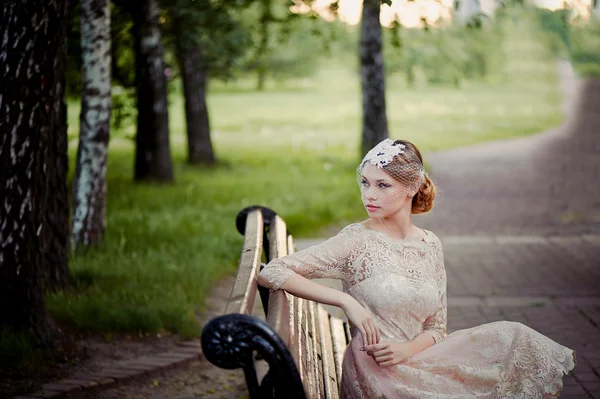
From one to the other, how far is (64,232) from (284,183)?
23.8ft

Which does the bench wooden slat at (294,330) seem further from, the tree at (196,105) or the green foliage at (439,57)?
A: the green foliage at (439,57)

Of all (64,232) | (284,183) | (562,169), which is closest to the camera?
(64,232)

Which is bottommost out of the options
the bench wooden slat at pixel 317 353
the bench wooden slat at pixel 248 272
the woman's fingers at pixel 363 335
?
the bench wooden slat at pixel 317 353

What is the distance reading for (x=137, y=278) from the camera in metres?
6.61

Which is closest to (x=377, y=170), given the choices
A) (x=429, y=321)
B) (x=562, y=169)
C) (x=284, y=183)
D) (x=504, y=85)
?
(x=429, y=321)

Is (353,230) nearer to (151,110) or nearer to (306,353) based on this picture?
(306,353)

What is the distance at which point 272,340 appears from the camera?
2.35m

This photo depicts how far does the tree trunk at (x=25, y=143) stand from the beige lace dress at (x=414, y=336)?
7.51 ft

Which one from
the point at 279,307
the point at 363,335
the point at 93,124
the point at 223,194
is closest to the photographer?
the point at 279,307

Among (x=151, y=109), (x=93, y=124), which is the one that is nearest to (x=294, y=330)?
(x=93, y=124)

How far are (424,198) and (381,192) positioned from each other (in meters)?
0.27

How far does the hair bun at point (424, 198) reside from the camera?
348 cm

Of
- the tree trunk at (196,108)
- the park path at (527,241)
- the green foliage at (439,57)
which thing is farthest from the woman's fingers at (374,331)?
the green foliage at (439,57)

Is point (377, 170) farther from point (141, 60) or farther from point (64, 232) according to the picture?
point (141, 60)
